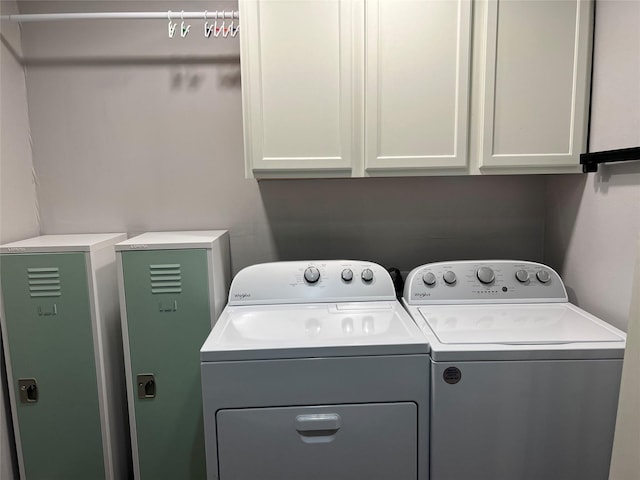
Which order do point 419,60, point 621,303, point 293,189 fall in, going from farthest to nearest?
point 293,189
point 419,60
point 621,303

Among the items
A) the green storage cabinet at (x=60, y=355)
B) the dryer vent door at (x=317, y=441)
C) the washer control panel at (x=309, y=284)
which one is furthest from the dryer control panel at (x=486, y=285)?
the green storage cabinet at (x=60, y=355)

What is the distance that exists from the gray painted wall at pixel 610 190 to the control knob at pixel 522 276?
225 millimetres

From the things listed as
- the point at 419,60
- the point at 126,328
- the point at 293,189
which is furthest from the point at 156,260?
the point at 419,60

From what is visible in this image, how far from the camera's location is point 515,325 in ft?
4.72

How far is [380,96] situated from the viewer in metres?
1.61

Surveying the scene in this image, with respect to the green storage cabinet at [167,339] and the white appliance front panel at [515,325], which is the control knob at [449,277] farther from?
the green storage cabinet at [167,339]

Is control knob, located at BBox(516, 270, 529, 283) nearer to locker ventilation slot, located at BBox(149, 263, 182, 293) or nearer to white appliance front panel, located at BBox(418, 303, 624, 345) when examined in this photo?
white appliance front panel, located at BBox(418, 303, 624, 345)

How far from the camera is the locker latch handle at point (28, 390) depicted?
1.66m

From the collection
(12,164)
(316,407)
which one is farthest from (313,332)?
(12,164)

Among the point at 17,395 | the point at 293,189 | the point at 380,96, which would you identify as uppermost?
the point at 380,96

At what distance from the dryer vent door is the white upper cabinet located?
872 millimetres

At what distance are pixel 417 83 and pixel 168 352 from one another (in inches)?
55.9

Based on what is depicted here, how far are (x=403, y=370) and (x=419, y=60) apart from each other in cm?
112

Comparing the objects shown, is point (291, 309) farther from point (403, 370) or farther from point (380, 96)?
point (380, 96)
